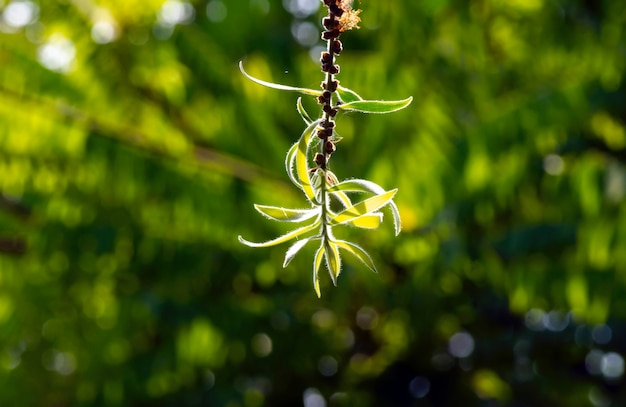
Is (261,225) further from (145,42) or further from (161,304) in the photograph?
(145,42)

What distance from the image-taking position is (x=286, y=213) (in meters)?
0.50

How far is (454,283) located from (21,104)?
1799 millimetres

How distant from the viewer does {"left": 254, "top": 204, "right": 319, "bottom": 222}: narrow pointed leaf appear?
0.49 metres

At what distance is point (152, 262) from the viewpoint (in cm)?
359

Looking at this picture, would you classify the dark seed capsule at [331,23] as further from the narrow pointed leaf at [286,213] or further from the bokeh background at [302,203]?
the bokeh background at [302,203]

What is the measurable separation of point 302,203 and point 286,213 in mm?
2845

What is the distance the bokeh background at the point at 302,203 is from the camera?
316 centimetres

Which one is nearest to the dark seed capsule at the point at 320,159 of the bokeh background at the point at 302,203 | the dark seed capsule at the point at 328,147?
the dark seed capsule at the point at 328,147

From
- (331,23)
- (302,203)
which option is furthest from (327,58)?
(302,203)

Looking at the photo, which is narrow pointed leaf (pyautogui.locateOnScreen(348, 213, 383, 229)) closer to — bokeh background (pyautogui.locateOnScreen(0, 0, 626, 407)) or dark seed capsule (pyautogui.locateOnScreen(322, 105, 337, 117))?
dark seed capsule (pyautogui.locateOnScreen(322, 105, 337, 117))

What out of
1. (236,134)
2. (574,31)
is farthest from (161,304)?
(574,31)

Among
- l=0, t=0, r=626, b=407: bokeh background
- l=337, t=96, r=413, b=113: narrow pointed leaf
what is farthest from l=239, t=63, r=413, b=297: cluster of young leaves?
l=0, t=0, r=626, b=407: bokeh background

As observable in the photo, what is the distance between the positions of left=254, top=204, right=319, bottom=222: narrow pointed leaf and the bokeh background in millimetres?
2339

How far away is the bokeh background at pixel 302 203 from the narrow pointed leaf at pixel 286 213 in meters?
2.34
